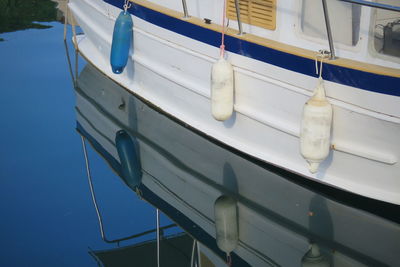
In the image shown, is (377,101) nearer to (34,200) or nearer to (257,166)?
(257,166)

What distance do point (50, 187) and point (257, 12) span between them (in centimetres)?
222

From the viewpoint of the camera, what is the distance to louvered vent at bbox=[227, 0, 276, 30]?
5359 millimetres

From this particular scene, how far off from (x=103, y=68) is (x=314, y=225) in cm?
373

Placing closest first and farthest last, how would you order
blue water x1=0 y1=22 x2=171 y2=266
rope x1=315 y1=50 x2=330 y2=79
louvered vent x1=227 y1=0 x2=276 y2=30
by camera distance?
rope x1=315 y1=50 x2=330 y2=79 → blue water x1=0 y1=22 x2=171 y2=266 → louvered vent x1=227 y1=0 x2=276 y2=30

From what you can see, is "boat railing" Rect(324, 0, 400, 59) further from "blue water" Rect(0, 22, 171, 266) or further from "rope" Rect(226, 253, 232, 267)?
"blue water" Rect(0, 22, 171, 266)

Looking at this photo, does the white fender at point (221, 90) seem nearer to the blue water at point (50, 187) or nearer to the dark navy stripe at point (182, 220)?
the dark navy stripe at point (182, 220)

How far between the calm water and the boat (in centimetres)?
20

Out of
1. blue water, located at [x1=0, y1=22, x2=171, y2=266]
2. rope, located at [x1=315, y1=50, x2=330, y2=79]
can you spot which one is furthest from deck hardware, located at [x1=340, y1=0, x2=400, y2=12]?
blue water, located at [x1=0, y1=22, x2=171, y2=266]

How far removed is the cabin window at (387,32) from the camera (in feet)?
15.5

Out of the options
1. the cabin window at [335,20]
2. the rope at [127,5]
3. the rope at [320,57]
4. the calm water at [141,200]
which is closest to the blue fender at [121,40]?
the rope at [127,5]

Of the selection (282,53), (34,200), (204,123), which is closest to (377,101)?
(282,53)

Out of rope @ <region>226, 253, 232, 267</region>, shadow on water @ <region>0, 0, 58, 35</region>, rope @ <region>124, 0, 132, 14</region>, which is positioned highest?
rope @ <region>124, 0, 132, 14</region>

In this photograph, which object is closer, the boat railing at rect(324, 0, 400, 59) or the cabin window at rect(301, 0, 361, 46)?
the boat railing at rect(324, 0, 400, 59)

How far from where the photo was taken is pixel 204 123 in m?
6.31
